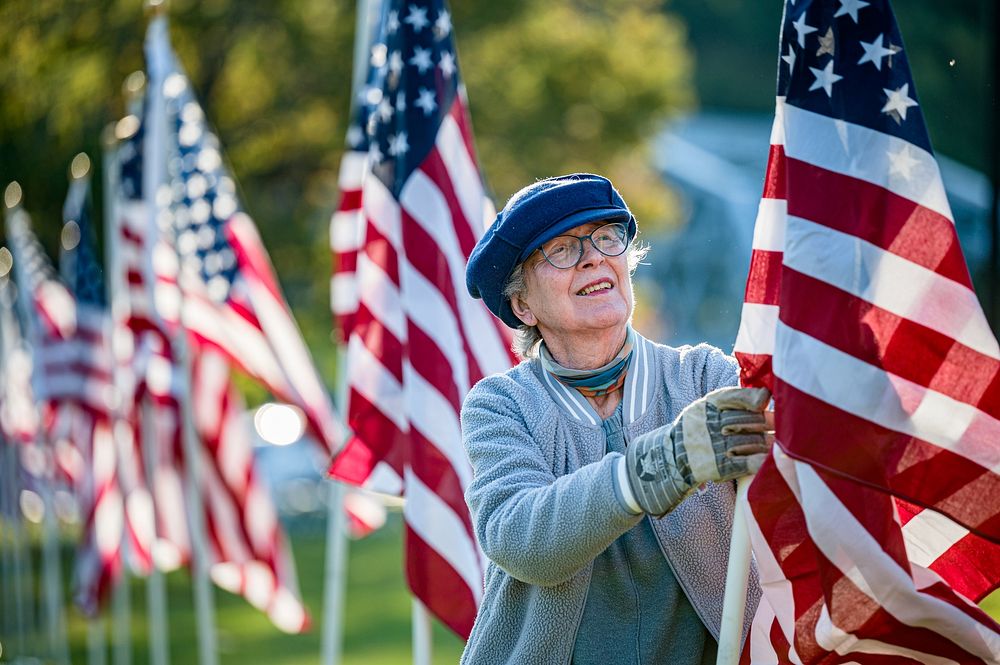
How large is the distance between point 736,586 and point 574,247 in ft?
2.82

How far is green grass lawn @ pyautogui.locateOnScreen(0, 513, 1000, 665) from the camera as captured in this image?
47.3 feet

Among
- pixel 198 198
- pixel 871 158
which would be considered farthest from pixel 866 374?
pixel 198 198

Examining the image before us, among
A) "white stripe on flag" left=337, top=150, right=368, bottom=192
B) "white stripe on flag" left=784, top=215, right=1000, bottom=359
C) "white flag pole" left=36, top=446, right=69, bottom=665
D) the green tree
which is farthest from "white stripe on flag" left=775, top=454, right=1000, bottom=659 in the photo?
the green tree

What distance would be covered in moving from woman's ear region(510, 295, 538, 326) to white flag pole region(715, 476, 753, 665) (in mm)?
680

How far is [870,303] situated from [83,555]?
1060 centimetres

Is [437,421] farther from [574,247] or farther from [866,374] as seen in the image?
[866,374]

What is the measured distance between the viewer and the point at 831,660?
3045 millimetres

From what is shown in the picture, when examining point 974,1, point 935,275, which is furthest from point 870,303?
point 974,1

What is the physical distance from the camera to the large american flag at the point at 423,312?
5.30 m

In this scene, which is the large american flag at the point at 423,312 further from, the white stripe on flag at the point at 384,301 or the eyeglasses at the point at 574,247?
the eyeglasses at the point at 574,247

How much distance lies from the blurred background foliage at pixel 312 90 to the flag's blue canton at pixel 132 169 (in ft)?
28.1

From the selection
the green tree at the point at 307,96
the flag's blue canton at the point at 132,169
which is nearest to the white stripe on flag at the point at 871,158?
the flag's blue canton at the point at 132,169

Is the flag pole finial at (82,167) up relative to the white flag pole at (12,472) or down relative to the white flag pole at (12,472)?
up

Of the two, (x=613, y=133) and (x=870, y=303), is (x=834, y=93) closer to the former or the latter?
(x=870, y=303)
